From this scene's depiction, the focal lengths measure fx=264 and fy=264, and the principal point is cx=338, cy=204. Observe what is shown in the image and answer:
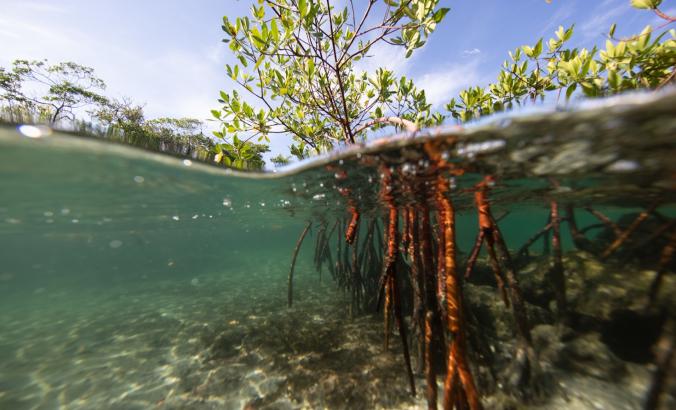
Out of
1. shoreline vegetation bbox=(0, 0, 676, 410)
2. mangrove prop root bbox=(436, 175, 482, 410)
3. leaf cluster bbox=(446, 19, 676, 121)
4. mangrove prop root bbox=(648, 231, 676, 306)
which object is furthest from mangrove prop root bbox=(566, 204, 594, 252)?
mangrove prop root bbox=(436, 175, 482, 410)

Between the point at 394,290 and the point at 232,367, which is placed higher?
the point at 394,290

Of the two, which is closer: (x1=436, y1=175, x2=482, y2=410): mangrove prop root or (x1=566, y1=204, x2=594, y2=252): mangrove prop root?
(x1=436, y1=175, x2=482, y2=410): mangrove prop root

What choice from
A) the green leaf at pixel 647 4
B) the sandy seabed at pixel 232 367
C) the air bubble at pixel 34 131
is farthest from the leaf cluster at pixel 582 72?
the air bubble at pixel 34 131

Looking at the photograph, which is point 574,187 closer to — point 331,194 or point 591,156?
point 591,156

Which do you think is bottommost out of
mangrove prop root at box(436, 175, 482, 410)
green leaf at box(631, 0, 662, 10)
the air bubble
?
mangrove prop root at box(436, 175, 482, 410)

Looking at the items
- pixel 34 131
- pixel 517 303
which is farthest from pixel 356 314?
pixel 34 131

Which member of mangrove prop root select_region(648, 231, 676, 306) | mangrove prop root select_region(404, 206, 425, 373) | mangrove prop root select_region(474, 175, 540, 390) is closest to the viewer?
mangrove prop root select_region(474, 175, 540, 390)

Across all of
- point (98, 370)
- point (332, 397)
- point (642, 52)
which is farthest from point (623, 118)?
point (98, 370)

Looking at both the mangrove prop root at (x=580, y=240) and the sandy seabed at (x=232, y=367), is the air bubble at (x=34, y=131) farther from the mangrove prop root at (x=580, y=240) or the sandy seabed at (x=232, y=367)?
the mangrove prop root at (x=580, y=240)

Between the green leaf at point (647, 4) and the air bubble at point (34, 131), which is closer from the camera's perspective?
the green leaf at point (647, 4)

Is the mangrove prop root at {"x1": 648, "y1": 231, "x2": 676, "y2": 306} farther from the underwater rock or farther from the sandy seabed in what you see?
the sandy seabed

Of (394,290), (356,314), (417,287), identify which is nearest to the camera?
(394,290)

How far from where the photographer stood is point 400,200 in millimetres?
9188

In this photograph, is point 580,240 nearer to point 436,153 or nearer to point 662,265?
point 662,265
